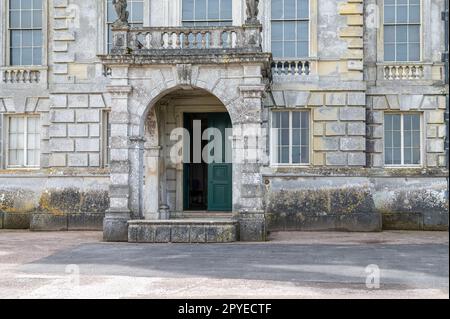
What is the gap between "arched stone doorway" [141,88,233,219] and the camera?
20.7 m

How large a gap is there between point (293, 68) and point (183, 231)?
6.90 meters

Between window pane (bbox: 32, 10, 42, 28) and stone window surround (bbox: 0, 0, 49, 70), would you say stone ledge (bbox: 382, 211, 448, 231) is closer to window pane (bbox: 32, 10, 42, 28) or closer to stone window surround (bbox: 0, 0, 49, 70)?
stone window surround (bbox: 0, 0, 49, 70)

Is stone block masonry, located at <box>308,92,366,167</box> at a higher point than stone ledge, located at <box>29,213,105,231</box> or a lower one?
higher

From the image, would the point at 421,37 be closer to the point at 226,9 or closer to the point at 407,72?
the point at 407,72

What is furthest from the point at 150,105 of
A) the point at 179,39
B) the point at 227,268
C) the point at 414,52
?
the point at 414,52

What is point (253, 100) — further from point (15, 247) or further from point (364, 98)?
point (15, 247)

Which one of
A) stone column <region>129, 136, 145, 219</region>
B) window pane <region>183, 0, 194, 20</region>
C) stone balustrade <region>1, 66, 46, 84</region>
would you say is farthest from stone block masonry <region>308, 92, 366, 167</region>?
stone balustrade <region>1, 66, 46, 84</region>

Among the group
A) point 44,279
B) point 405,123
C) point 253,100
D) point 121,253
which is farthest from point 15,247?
point 405,123

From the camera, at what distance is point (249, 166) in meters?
17.5

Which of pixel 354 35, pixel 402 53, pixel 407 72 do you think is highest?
pixel 354 35

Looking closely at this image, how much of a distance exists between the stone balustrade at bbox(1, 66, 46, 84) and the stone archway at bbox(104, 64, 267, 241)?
5.44 m

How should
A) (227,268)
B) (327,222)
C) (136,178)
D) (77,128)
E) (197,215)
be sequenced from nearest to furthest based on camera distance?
(227,268), (136,178), (327,222), (197,215), (77,128)

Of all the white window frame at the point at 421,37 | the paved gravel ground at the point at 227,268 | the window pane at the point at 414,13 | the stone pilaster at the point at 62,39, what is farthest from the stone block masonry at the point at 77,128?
the window pane at the point at 414,13

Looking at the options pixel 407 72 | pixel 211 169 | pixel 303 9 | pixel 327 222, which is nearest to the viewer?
pixel 327 222
